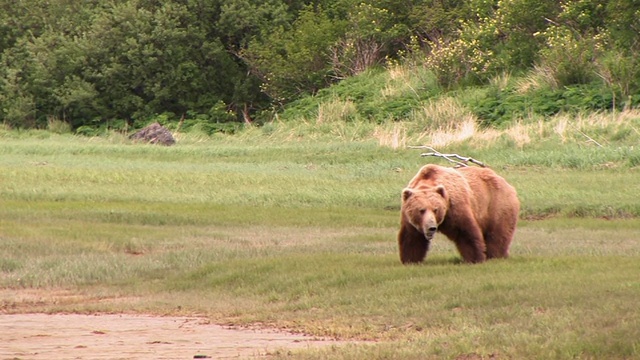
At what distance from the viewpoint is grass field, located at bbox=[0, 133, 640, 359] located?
36.2ft

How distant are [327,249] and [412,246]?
3998 mm

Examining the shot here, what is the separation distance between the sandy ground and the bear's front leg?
9.58 feet

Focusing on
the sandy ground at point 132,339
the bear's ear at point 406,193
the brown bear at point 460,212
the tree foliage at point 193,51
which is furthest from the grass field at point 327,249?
the tree foliage at point 193,51

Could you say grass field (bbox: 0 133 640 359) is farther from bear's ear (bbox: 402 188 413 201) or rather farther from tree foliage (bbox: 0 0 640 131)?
tree foliage (bbox: 0 0 640 131)

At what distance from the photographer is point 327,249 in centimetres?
1848

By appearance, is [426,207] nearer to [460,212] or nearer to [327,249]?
[460,212]

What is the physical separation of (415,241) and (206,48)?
37.8 metres

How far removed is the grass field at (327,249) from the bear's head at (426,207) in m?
0.60

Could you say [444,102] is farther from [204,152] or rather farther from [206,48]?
[206,48]

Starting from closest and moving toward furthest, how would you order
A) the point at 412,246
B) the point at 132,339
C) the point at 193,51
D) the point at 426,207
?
the point at 132,339 → the point at 426,207 → the point at 412,246 → the point at 193,51

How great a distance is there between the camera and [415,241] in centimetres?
1457

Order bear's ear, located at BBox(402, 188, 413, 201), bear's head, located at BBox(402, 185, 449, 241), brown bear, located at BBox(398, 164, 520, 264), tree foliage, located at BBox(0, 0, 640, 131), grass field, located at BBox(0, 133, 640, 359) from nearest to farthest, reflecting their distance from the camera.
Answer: grass field, located at BBox(0, 133, 640, 359) → bear's head, located at BBox(402, 185, 449, 241) → brown bear, located at BBox(398, 164, 520, 264) → bear's ear, located at BBox(402, 188, 413, 201) → tree foliage, located at BBox(0, 0, 640, 131)

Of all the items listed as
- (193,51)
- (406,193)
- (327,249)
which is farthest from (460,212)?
(193,51)

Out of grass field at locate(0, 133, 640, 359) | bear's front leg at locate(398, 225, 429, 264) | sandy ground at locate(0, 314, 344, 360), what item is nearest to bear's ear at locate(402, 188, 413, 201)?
bear's front leg at locate(398, 225, 429, 264)
